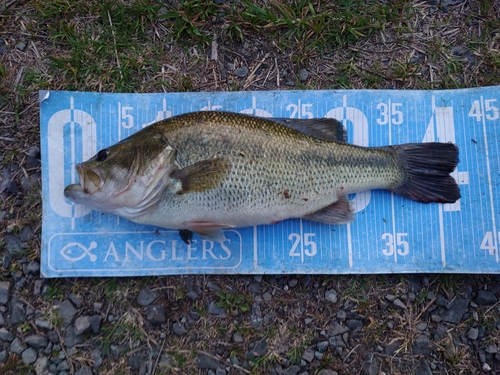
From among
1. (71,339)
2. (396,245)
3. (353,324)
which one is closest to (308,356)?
(353,324)

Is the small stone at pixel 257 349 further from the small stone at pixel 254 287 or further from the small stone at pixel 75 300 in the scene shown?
the small stone at pixel 75 300

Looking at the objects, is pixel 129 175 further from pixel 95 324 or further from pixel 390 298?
pixel 390 298

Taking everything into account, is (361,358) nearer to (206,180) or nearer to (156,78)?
(206,180)

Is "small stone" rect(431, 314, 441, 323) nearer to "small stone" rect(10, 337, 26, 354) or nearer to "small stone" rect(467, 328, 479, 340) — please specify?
"small stone" rect(467, 328, 479, 340)

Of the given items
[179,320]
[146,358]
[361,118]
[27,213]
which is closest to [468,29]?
[361,118]

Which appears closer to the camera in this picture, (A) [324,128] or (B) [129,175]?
(B) [129,175]

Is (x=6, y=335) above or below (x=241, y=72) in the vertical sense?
below
